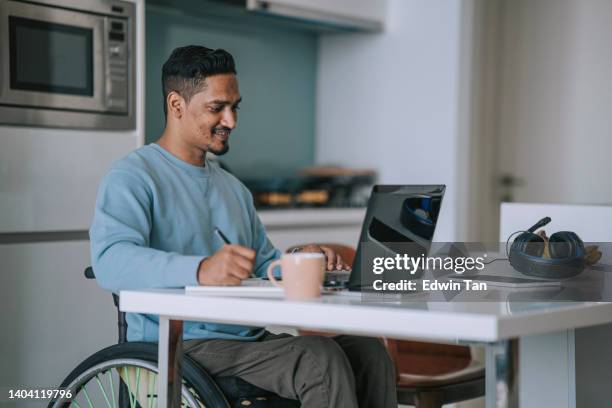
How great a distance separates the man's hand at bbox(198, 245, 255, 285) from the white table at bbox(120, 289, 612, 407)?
7cm

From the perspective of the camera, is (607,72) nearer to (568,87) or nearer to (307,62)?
(568,87)

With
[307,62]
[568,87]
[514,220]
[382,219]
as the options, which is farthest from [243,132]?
[382,219]

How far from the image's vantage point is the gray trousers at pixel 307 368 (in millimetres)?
1756

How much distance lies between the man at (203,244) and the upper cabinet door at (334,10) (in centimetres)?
184

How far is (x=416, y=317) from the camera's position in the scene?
136 centimetres

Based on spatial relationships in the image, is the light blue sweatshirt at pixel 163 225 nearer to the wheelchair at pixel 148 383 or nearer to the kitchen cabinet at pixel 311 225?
the wheelchair at pixel 148 383

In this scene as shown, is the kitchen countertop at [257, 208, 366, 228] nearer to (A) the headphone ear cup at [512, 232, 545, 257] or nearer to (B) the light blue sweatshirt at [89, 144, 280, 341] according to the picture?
(B) the light blue sweatshirt at [89, 144, 280, 341]

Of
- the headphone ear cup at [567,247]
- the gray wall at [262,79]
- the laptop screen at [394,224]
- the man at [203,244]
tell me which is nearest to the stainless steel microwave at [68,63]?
the gray wall at [262,79]

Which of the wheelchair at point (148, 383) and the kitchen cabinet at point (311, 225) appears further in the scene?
the kitchen cabinet at point (311, 225)

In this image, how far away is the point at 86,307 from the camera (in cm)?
302

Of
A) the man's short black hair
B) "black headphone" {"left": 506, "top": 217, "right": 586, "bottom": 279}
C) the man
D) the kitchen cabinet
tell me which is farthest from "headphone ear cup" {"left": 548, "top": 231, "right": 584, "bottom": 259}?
the kitchen cabinet

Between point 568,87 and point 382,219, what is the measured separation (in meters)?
3.57

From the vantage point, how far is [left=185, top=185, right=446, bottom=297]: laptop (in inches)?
63.3

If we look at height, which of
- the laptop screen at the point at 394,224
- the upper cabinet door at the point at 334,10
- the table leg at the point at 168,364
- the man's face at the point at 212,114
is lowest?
the table leg at the point at 168,364
